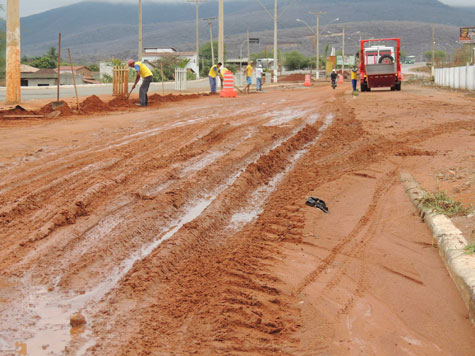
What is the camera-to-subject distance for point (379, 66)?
118 feet

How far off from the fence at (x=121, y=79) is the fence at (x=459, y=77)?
21.9m

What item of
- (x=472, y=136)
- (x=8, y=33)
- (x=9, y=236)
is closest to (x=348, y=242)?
(x=9, y=236)

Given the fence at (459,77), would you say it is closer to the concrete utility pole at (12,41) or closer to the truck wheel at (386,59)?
the truck wheel at (386,59)

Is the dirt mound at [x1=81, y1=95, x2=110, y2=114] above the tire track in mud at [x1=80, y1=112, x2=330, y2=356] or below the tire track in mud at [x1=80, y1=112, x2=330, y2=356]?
above

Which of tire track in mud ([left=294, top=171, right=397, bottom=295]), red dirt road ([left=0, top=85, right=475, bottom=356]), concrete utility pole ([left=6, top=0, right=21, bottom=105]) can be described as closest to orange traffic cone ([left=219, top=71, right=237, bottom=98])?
concrete utility pole ([left=6, top=0, right=21, bottom=105])

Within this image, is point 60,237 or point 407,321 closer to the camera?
point 407,321

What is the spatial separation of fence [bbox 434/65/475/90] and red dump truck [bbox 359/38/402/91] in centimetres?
579

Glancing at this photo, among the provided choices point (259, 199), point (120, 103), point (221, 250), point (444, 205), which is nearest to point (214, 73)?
point (120, 103)

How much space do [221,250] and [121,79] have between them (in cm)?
2269

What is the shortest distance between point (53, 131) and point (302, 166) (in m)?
5.83

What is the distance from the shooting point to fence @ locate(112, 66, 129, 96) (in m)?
27.5

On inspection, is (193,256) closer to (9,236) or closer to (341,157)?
(9,236)

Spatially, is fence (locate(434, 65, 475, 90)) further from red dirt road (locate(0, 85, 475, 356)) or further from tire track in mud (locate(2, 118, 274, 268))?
tire track in mud (locate(2, 118, 274, 268))

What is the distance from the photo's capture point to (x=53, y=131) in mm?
14008
